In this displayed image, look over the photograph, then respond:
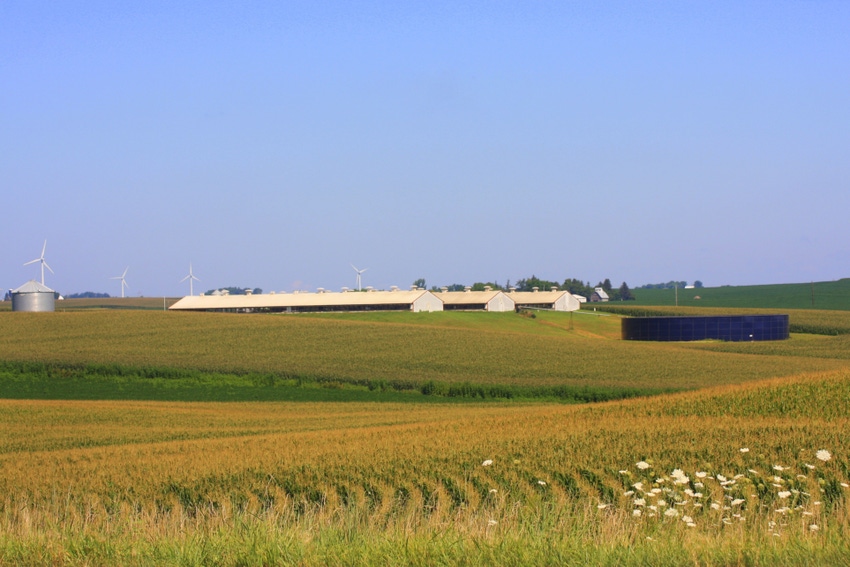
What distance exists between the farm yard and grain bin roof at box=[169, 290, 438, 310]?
203 ft

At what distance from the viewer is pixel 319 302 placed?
123 m

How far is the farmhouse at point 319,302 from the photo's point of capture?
393 feet

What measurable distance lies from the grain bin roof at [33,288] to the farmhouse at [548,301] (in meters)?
66.7

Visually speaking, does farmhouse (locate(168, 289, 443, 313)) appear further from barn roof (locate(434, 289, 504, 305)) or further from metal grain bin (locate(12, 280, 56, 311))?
metal grain bin (locate(12, 280, 56, 311))

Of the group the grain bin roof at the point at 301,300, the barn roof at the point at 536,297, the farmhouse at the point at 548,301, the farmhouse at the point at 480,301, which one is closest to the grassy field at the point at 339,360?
the grain bin roof at the point at 301,300

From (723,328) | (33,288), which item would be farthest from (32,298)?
(723,328)

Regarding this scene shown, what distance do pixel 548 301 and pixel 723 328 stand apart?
4762 centimetres

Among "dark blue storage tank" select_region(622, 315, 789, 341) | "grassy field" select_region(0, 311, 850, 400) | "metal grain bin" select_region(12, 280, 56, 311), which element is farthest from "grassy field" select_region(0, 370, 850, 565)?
"metal grain bin" select_region(12, 280, 56, 311)

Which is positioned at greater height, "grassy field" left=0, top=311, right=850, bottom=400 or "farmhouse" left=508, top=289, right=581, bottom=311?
"farmhouse" left=508, top=289, right=581, bottom=311

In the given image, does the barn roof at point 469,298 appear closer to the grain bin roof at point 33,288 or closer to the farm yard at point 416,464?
the grain bin roof at point 33,288

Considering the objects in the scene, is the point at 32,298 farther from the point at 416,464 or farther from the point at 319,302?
the point at 416,464

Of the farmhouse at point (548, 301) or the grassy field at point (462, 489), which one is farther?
the farmhouse at point (548, 301)

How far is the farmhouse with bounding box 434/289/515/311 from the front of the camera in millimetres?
127562

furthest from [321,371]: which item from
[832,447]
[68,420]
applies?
[832,447]
